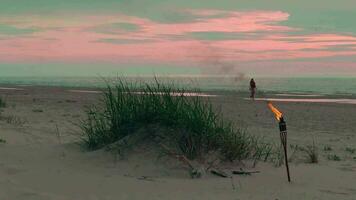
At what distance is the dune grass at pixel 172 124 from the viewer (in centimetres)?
727

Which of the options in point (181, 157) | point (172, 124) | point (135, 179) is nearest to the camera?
point (135, 179)

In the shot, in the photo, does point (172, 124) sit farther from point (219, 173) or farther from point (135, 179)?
point (135, 179)

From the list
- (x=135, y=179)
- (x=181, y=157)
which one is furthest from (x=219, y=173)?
(x=135, y=179)

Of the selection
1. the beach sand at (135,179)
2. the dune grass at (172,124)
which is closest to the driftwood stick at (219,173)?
the beach sand at (135,179)

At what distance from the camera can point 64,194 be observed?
571 cm

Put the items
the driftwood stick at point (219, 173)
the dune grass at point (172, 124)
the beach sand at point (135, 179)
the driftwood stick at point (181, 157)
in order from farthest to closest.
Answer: the dune grass at point (172, 124), the driftwood stick at point (181, 157), the driftwood stick at point (219, 173), the beach sand at point (135, 179)

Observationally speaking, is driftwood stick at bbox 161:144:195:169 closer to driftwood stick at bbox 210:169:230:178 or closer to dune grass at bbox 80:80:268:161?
dune grass at bbox 80:80:268:161

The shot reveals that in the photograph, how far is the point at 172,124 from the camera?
757 cm

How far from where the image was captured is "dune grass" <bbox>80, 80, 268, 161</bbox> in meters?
7.27

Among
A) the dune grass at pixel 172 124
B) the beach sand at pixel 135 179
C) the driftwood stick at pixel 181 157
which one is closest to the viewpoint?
the beach sand at pixel 135 179

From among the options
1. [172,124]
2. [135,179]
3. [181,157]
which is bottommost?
[135,179]

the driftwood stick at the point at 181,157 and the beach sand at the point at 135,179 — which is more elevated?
the driftwood stick at the point at 181,157

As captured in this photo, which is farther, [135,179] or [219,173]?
[219,173]

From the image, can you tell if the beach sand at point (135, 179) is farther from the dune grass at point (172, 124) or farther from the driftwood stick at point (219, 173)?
the dune grass at point (172, 124)
